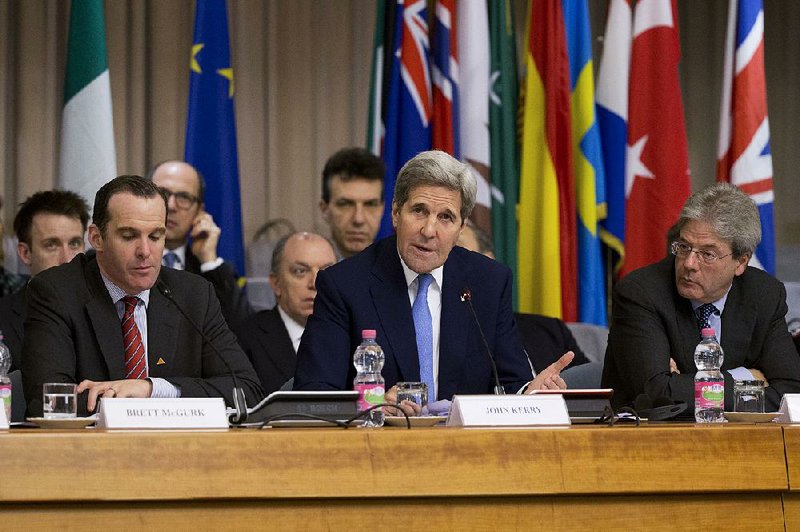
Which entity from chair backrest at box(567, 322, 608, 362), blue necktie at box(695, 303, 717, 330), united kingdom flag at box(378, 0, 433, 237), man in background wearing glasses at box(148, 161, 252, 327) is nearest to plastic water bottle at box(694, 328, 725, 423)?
blue necktie at box(695, 303, 717, 330)

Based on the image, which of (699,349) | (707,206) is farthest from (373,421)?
(707,206)

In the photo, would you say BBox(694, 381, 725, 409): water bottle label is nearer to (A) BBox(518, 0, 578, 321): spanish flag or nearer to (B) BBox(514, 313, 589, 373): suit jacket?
(B) BBox(514, 313, 589, 373): suit jacket

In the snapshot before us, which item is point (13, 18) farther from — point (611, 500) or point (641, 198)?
point (611, 500)

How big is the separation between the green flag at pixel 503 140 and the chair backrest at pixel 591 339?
1.83ft

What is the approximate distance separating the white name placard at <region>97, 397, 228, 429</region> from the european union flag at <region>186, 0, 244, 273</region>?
3.41 metres

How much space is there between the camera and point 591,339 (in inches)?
212

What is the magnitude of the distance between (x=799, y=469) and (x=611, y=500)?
376mm

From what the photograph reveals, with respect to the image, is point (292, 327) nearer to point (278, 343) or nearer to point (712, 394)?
point (278, 343)

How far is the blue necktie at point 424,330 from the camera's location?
3365 millimetres

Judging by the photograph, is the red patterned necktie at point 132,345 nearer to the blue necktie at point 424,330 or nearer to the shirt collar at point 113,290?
the shirt collar at point 113,290

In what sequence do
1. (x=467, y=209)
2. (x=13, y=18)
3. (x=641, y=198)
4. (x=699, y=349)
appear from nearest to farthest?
1. (x=699, y=349)
2. (x=467, y=209)
3. (x=641, y=198)
4. (x=13, y=18)

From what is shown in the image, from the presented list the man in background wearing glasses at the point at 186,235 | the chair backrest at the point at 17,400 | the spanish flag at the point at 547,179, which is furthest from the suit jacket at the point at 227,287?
the chair backrest at the point at 17,400

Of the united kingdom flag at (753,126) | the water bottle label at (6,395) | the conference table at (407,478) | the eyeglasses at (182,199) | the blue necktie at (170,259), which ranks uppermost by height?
the united kingdom flag at (753,126)

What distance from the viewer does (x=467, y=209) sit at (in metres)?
3.44
